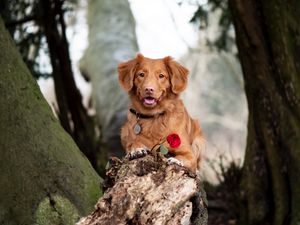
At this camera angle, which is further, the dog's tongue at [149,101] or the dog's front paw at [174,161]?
the dog's tongue at [149,101]

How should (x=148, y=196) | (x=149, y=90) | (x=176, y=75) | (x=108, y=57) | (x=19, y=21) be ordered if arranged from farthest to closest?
(x=108, y=57), (x=19, y=21), (x=176, y=75), (x=149, y=90), (x=148, y=196)

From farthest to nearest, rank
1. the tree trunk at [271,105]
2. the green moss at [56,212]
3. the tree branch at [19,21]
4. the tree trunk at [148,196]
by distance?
the tree branch at [19,21]
the tree trunk at [271,105]
the green moss at [56,212]
the tree trunk at [148,196]

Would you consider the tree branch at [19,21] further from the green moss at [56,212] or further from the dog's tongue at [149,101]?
the dog's tongue at [149,101]

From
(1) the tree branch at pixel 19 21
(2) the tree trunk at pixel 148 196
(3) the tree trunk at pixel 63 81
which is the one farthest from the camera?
(3) the tree trunk at pixel 63 81

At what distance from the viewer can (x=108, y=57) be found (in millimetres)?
13742

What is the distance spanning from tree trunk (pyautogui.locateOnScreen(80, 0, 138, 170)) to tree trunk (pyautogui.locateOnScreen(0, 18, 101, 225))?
6.11m

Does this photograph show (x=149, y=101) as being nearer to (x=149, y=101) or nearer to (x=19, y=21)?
(x=149, y=101)

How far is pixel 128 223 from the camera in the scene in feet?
15.6

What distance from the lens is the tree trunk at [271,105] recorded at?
8.56 metres

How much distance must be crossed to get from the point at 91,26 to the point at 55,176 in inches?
343

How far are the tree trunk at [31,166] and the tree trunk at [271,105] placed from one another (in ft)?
10.1

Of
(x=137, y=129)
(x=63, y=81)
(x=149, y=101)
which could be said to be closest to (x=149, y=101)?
(x=149, y=101)

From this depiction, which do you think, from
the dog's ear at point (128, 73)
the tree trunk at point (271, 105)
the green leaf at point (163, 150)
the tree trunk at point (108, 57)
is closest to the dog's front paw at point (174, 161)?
the green leaf at point (163, 150)

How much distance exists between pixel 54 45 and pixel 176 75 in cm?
619
